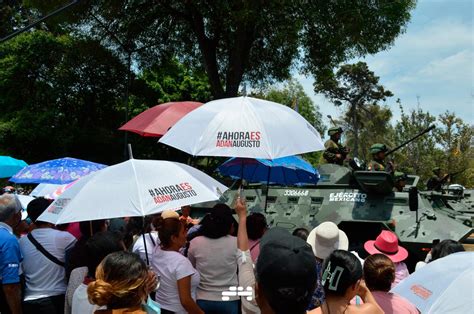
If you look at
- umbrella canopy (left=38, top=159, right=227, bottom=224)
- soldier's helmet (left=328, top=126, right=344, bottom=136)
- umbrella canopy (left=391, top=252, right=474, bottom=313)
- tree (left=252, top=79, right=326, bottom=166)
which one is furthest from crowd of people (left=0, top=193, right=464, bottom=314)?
tree (left=252, top=79, right=326, bottom=166)

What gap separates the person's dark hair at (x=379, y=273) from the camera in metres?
3.54

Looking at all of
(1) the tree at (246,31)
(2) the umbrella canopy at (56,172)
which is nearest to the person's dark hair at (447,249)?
(2) the umbrella canopy at (56,172)

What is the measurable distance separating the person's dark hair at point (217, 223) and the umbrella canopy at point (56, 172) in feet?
12.2

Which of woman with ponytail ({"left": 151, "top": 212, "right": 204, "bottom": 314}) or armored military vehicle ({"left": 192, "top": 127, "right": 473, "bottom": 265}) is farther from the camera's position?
armored military vehicle ({"left": 192, "top": 127, "right": 473, "bottom": 265})

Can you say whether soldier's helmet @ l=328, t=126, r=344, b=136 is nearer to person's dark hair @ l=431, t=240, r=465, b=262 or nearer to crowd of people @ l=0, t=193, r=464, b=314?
crowd of people @ l=0, t=193, r=464, b=314

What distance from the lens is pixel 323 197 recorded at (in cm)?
961

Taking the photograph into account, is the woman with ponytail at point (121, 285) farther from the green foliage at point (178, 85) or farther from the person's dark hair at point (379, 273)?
the green foliage at point (178, 85)

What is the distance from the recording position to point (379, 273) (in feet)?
11.7

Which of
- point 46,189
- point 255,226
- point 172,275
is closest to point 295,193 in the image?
point 46,189

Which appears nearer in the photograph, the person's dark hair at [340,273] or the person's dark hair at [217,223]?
the person's dark hair at [340,273]

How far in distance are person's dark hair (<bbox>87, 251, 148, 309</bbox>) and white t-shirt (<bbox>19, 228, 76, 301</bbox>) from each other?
6.43 ft

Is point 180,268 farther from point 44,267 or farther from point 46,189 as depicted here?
point 46,189

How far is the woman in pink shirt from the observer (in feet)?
11.0

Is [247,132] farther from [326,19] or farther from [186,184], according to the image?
[326,19]
